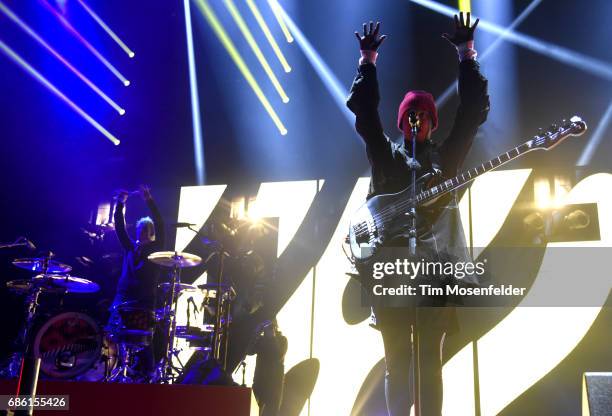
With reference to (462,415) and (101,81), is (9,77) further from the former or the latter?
(462,415)

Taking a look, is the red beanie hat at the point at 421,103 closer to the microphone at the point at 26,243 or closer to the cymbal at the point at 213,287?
the cymbal at the point at 213,287

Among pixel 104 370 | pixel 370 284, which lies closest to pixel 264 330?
pixel 104 370

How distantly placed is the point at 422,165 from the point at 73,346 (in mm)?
3495

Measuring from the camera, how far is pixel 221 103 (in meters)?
5.40

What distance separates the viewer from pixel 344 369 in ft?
13.9

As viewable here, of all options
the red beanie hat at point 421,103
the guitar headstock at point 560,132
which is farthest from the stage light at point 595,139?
the red beanie hat at point 421,103

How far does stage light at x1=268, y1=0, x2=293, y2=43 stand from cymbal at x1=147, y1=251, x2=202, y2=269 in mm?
2329

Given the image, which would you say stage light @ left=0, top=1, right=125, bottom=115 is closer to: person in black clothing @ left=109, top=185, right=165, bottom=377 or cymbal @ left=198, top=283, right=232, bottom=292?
person in black clothing @ left=109, top=185, right=165, bottom=377

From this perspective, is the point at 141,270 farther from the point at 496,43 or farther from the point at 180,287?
the point at 496,43

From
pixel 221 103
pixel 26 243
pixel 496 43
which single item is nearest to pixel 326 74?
pixel 221 103

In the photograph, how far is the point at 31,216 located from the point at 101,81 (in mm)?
1686

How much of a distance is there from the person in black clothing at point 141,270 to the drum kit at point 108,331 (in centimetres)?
3

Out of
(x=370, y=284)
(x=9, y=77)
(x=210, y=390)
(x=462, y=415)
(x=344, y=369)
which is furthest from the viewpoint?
(x=9, y=77)

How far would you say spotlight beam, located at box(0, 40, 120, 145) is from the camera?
209 inches
